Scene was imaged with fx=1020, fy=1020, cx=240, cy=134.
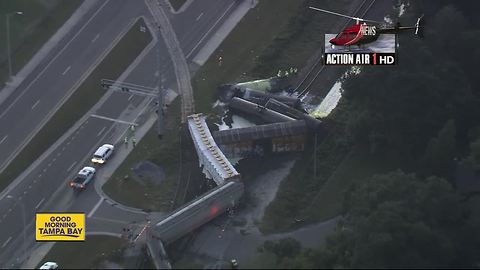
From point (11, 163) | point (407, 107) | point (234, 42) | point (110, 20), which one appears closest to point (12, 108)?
point (11, 163)

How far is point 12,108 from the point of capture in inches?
5974

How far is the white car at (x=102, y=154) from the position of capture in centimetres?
14112

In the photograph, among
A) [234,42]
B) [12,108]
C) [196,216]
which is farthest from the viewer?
[234,42]

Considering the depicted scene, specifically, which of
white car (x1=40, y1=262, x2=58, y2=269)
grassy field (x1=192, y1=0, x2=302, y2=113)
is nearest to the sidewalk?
grassy field (x1=192, y1=0, x2=302, y2=113)

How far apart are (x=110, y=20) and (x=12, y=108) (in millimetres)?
25277

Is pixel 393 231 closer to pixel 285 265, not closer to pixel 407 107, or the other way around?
pixel 285 265

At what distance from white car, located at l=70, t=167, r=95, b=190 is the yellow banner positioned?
25.8ft

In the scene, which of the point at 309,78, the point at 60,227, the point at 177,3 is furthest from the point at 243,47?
the point at 60,227

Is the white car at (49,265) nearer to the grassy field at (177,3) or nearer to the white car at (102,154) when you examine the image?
the white car at (102,154)

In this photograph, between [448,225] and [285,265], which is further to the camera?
[448,225]

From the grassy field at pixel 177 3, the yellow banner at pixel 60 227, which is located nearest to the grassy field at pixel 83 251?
the yellow banner at pixel 60 227

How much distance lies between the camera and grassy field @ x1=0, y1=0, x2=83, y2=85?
15925 cm

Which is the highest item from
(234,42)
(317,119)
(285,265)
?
(234,42)

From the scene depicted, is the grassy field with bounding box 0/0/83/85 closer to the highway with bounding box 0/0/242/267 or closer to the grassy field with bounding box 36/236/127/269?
the highway with bounding box 0/0/242/267
